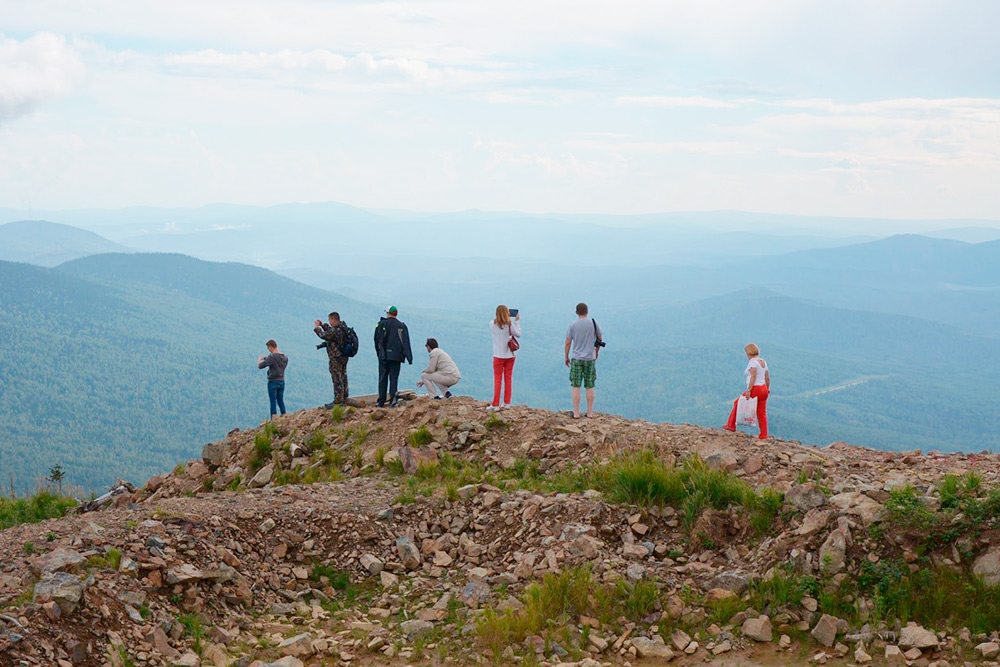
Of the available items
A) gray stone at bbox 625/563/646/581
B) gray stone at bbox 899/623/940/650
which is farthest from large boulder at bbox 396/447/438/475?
gray stone at bbox 899/623/940/650

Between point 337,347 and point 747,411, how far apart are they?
8.21 m

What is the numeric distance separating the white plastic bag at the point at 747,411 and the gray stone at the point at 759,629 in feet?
21.2

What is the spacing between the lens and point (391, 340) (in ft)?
53.1

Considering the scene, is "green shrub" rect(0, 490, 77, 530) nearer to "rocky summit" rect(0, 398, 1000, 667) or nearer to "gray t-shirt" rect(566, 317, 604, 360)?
"rocky summit" rect(0, 398, 1000, 667)

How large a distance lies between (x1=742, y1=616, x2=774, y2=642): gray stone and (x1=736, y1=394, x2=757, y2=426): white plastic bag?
21.2 ft

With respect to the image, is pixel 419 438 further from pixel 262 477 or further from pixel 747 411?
pixel 747 411

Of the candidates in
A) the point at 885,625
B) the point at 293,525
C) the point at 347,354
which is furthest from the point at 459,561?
the point at 347,354

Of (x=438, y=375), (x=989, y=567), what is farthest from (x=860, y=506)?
(x=438, y=375)

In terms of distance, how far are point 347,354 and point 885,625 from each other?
11.8 meters

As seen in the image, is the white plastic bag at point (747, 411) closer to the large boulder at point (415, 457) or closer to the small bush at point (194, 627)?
the large boulder at point (415, 457)

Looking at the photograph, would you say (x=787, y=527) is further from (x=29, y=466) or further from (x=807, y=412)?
(x=807, y=412)

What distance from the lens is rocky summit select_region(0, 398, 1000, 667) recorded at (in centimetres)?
777

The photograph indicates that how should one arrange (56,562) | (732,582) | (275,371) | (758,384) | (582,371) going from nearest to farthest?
(56,562) < (732,582) < (758,384) < (582,371) < (275,371)

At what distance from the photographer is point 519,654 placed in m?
7.87
